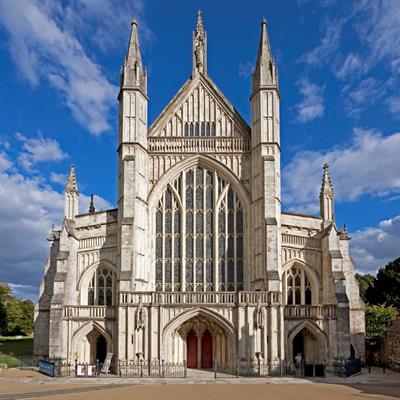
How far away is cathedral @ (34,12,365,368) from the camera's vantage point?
1468 inches

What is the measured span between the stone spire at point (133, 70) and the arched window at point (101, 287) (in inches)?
527

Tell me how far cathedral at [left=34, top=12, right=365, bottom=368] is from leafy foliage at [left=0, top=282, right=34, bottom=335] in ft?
109

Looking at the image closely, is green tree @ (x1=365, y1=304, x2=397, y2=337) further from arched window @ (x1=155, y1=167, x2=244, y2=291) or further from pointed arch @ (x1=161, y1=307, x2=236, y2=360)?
pointed arch @ (x1=161, y1=307, x2=236, y2=360)

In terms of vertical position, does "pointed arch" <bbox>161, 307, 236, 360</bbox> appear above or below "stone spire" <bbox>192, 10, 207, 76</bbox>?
below

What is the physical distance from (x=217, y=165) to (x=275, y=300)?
427 inches

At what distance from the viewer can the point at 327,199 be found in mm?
42719

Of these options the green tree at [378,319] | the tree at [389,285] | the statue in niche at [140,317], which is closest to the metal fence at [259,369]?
the statue in niche at [140,317]

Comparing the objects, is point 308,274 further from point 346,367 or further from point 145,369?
point 145,369

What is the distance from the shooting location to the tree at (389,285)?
64.8 meters

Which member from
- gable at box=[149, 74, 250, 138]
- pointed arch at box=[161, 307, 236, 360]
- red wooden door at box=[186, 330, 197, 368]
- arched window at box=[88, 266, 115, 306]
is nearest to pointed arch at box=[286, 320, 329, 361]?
pointed arch at box=[161, 307, 236, 360]

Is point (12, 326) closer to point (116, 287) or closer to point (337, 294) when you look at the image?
point (116, 287)

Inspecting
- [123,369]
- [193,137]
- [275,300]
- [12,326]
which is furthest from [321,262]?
[12,326]

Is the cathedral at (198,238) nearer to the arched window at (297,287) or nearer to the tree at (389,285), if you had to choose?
the arched window at (297,287)

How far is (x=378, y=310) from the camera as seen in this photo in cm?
5469
